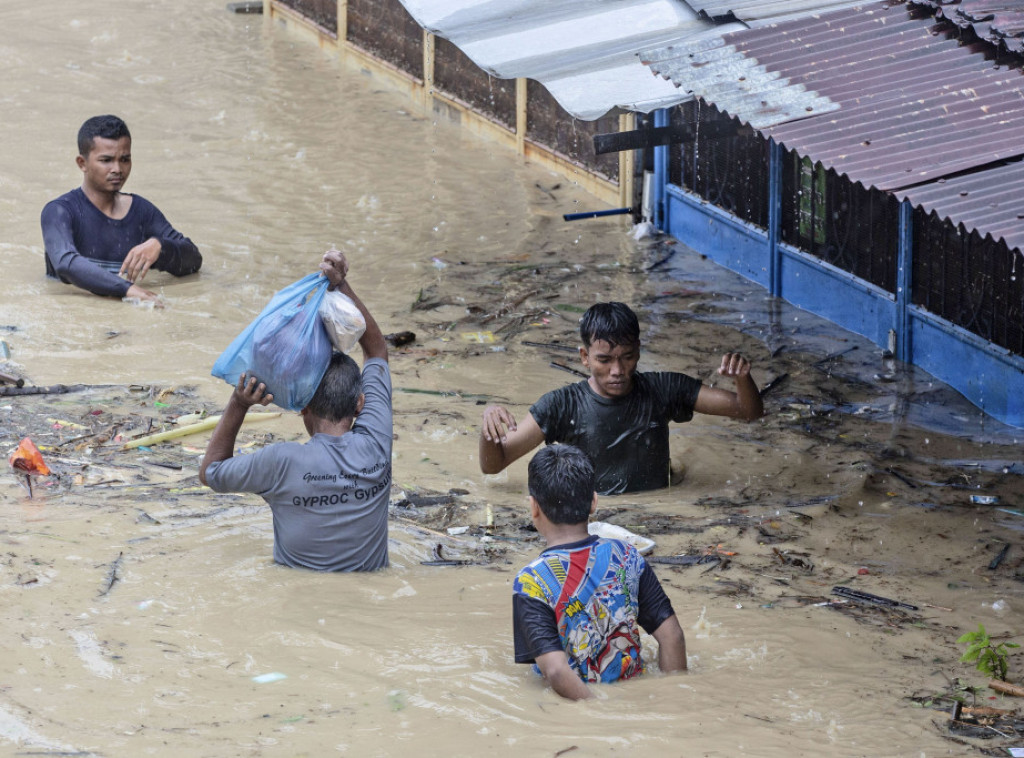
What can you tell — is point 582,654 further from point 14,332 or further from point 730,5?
point 14,332

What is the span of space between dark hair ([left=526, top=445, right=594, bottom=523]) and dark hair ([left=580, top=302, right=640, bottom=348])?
78.1 inches

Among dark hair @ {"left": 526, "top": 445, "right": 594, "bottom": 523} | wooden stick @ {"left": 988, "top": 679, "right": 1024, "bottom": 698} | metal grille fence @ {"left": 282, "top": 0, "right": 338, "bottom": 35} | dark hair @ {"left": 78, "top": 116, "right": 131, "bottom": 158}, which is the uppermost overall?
metal grille fence @ {"left": 282, "top": 0, "right": 338, "bottom": 35}

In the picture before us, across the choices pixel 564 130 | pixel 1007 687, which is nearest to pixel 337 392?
pixel 1007 687

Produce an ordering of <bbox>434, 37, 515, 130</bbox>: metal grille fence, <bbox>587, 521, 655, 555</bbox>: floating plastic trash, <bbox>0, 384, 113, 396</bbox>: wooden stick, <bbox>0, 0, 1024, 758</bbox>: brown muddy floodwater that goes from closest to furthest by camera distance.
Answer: <bbox>0, 0, 1024, 758</bbox>: brown muddy floodwater
<bbox>587, 521, 655, 555</bbox>: floating plastic trash
<bbox>0, 384, 113, 396</bbox>: wooden stick
<bbox>434, 37, 515, 130</bbox>: metal grille fence

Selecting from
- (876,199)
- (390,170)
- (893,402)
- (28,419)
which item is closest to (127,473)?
(28,419)

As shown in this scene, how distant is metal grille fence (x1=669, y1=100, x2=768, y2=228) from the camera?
10766 millimetres

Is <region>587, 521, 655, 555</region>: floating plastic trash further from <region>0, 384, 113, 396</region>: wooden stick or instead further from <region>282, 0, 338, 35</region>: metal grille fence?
<region>282, 0, 338, 35</region>: metal grille fence

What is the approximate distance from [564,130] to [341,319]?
29.1 feet

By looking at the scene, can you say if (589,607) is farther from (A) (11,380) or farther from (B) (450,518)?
(A) (11,380)

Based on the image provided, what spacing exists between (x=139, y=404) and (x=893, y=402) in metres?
4.61

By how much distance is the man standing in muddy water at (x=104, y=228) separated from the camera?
32.2ft

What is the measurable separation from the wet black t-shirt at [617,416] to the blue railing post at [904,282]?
3.10 metres

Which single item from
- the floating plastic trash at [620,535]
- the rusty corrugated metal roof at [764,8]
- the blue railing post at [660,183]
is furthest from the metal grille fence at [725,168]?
the floating plastic trash at [620,535]

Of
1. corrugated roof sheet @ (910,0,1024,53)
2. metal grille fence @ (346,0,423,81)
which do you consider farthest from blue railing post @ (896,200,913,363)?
metal grille fence @ (346,0,423,81)
